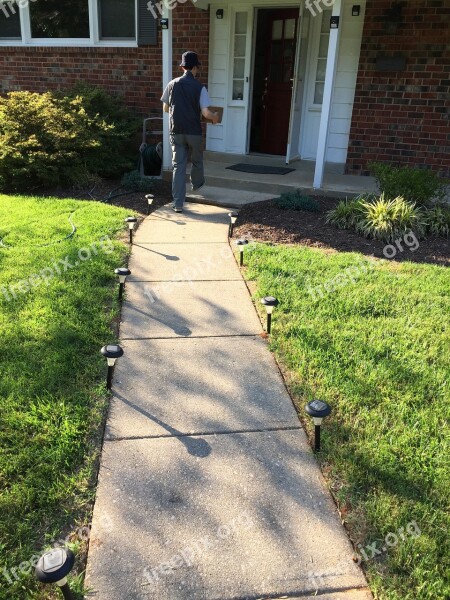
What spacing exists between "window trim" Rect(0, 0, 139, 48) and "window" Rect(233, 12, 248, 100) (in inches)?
76.1

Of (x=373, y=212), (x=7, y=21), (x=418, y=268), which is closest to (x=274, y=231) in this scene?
(x=373, y=212)

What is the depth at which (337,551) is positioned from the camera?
2125 mm

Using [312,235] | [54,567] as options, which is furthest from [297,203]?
[54,567]

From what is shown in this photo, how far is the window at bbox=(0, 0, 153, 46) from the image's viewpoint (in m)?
9.47

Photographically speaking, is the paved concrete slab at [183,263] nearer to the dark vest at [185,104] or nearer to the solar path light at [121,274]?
the solar path light at [121,274]

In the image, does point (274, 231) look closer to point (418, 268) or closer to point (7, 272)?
point (418, 268)

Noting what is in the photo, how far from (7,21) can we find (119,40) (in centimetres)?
274

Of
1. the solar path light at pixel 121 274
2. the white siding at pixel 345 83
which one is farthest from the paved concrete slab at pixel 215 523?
the white siding at pixel 345 83

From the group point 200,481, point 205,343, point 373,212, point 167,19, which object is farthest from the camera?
point 167,19

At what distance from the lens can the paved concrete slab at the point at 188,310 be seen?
391 cm

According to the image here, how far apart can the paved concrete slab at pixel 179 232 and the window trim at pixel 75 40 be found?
16.8 feet

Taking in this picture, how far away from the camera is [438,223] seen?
618 centimetres

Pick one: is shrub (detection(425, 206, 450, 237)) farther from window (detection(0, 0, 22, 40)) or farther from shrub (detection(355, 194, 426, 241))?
window (detection(0, 0, 22, 40))
